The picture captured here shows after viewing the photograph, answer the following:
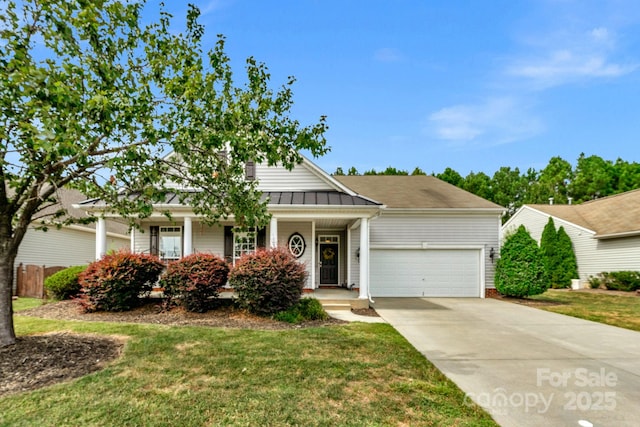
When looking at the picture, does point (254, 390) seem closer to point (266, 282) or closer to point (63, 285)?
point (266, 282)

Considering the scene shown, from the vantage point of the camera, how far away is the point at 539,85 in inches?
603

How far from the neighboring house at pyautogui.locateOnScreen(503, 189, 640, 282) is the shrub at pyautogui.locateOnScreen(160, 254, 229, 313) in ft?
58.2

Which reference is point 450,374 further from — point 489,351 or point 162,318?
point 162,318

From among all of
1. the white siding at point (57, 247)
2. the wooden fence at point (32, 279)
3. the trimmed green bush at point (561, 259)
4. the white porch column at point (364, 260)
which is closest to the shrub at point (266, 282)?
the white porch column at point (364, 260)

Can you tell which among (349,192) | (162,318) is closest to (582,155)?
(349,192)

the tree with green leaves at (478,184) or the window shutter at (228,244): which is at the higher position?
the tree with green leaves at (478,184)

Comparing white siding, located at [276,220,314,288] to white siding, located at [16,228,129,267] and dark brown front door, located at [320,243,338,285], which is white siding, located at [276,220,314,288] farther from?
white siding, located at [16,228,129,267]

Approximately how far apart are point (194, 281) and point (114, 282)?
6.58 feet

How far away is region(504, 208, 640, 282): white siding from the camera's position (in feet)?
53.6

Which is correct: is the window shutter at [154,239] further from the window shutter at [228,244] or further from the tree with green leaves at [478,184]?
the tree with green leaves at [478,184]

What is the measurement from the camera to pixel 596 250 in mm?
18125

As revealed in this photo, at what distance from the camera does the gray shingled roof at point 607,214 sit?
16859 mm

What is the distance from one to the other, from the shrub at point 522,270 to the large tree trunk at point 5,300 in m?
14.0

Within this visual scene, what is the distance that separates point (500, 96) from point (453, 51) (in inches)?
167
